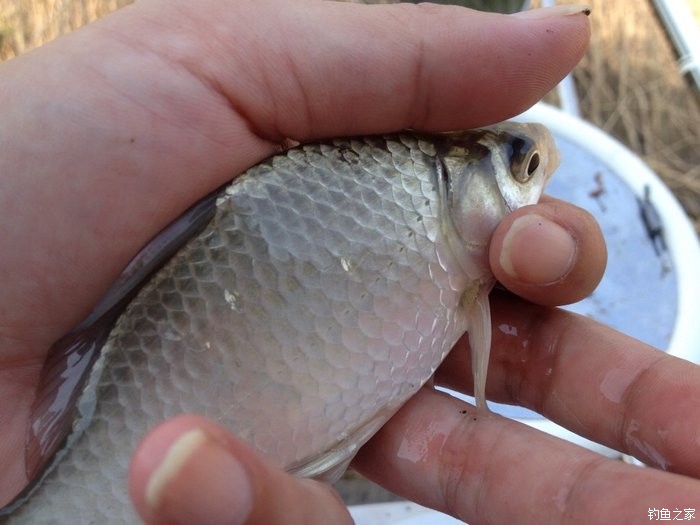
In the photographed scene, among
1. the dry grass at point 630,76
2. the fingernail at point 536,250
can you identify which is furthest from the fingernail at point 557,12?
the dry grass at point 630,76

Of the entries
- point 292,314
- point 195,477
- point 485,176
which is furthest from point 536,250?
point 195,477

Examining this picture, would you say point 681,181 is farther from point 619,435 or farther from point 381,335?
point 381,335

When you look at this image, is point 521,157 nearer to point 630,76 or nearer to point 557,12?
point 557,12

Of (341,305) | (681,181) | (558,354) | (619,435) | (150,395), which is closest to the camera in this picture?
(150,395)

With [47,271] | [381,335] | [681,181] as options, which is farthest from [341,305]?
[681,181]

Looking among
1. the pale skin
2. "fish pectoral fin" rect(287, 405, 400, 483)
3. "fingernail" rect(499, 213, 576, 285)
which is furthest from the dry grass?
"fish pectoral fin" rect(287, 405, 400, 483)

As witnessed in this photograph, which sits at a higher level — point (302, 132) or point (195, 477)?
point (302, 132)
